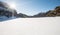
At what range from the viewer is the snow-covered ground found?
134 cm

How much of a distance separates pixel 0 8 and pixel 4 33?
1.53 feet

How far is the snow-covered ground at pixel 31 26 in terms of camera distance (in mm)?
1342

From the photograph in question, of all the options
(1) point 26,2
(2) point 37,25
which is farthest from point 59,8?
(1) point 26,2

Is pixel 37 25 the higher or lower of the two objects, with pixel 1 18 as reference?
lower

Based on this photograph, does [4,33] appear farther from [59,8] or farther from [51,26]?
Result: [59,8]

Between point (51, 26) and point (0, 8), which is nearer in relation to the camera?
point (51, 26)

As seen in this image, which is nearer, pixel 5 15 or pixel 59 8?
pixel 59 8

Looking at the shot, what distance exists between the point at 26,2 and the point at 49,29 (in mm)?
618

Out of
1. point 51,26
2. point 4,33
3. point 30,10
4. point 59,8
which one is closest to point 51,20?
point 51,26

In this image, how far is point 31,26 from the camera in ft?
4.67

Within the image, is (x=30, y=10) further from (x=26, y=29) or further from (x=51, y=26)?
(x=51, y=26)

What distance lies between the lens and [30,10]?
4.88 ft

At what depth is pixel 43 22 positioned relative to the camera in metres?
1.44

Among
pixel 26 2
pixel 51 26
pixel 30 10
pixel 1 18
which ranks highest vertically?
pixel 26 2
